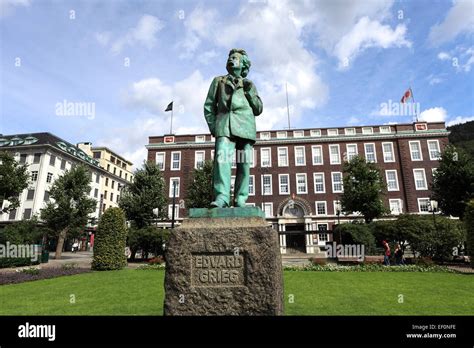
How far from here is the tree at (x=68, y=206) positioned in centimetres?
2517

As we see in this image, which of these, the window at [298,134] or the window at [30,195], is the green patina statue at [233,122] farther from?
the window at [30,195]

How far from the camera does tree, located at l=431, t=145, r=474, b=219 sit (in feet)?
84.2

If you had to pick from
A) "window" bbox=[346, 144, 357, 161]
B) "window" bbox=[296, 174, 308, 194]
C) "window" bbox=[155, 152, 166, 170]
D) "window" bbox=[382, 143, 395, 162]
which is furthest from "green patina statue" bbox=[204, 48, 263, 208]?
"window" bbox=[382, 143, 395, 162]

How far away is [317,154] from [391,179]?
34.3ft

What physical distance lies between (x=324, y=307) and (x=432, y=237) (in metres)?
Answer: 16.9

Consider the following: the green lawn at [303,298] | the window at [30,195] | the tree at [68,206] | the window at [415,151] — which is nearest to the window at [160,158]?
the window at [30,195]

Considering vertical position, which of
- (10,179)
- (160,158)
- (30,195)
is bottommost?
(10,179)

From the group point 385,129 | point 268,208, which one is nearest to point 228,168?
point 268,208

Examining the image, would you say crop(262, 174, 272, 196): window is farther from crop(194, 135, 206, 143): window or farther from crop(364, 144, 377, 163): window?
crop(364, 144, 377, 163): window

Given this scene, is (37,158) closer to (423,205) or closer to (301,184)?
(301,184)

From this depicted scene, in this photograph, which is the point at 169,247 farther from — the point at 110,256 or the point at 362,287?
the point at 110,256

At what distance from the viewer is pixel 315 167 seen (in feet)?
137

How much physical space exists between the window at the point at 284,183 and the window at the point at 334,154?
6667 mm
